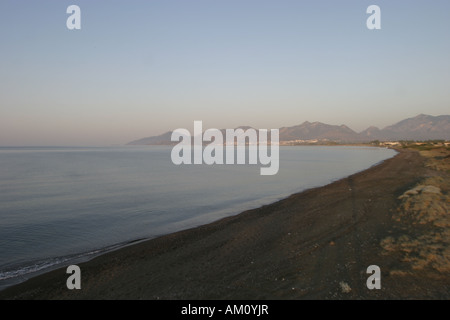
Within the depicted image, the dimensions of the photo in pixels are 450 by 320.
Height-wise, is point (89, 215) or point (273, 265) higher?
point (273, 265)

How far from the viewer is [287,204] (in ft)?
69.5

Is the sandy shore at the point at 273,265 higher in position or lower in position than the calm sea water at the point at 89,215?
higher

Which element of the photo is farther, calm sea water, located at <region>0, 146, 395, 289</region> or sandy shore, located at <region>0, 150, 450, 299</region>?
calm sea water, located at <region>0, 146, 395, 289</region>

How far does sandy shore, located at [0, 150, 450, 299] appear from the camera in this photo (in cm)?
767

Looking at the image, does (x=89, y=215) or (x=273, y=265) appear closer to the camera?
(x=273, y=265)

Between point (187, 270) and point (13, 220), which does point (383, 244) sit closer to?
point (187, 270)

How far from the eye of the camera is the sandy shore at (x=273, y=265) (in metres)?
7.67

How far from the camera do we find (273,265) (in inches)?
369

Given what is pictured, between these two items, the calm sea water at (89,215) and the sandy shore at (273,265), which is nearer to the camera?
the sandy shore at (273,265)

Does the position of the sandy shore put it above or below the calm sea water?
above

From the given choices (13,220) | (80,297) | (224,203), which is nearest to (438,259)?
(80,297)
